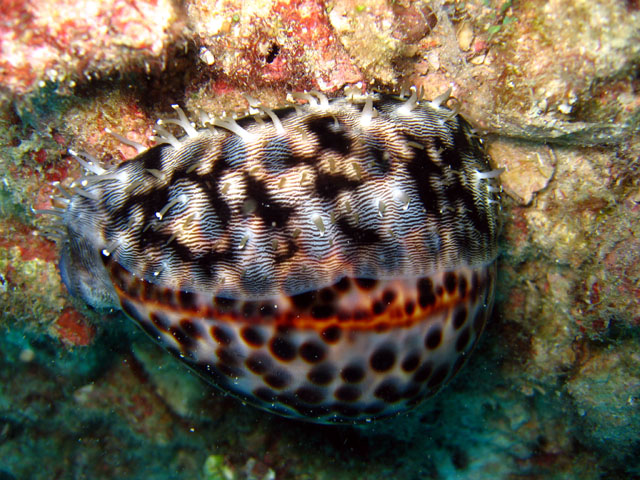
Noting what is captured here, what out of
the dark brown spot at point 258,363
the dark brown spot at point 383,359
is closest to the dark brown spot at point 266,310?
the dark brown spot at point 258,363

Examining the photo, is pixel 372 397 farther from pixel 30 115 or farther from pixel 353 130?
pixel 30 115

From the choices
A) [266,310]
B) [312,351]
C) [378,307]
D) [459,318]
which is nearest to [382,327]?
[378,307]

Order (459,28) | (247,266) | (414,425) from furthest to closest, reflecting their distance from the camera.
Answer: (414,425)
(459,28)
(247,266)

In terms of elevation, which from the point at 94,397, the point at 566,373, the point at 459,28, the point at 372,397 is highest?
the point at 459,28

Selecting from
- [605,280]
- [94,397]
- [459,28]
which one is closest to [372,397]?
[605,280]

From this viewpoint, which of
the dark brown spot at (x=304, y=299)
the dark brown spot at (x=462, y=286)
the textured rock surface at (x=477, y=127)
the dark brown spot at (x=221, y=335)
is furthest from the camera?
the dark brown spot at (x=462, y=286)

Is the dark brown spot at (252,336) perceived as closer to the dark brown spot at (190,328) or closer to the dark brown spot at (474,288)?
the dark brown spot at (190,328)

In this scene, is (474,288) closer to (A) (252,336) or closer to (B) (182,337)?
(A) (252,336)
